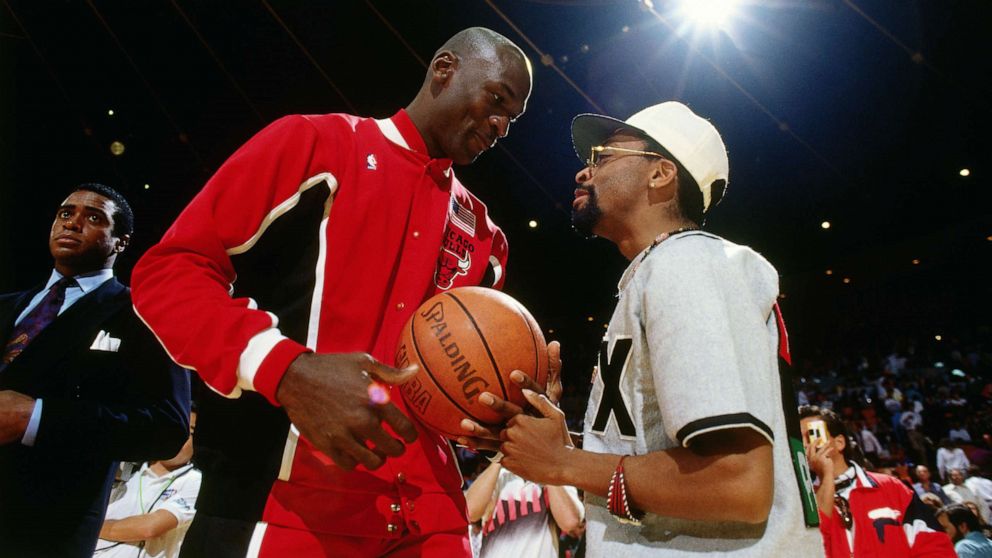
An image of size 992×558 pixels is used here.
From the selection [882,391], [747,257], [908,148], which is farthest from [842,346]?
[747,257]

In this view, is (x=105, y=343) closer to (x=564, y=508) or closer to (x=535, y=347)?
(x=535, y=347)

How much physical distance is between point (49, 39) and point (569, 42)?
7.37 m

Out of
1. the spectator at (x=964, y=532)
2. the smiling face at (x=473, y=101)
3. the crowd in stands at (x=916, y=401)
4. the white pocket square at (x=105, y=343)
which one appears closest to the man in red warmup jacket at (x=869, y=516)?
the spectator at (x=964, y=532)

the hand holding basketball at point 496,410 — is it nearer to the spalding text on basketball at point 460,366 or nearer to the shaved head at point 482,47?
the spalding text on basketball at point 460,366

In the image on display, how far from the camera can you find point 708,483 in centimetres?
134

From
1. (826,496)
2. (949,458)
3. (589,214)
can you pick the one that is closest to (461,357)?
(589,214)

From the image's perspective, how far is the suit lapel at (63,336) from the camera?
2.59 m

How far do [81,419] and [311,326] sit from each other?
1.34 m

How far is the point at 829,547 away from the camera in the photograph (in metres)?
4.30

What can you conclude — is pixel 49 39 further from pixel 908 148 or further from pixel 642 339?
pixel 908 148

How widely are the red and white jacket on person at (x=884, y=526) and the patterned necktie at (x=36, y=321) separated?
4.54 m

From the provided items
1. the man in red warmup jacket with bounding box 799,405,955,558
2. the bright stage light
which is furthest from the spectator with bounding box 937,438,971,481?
the bright stage light

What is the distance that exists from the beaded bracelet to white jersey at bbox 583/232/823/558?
10 centimetres

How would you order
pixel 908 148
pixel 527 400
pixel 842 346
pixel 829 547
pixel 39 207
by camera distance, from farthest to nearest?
1. pixel 842 346
2. pixel 908 148
3. pixel 39 207
4. pixel 829 547
5. pixel 527 400
